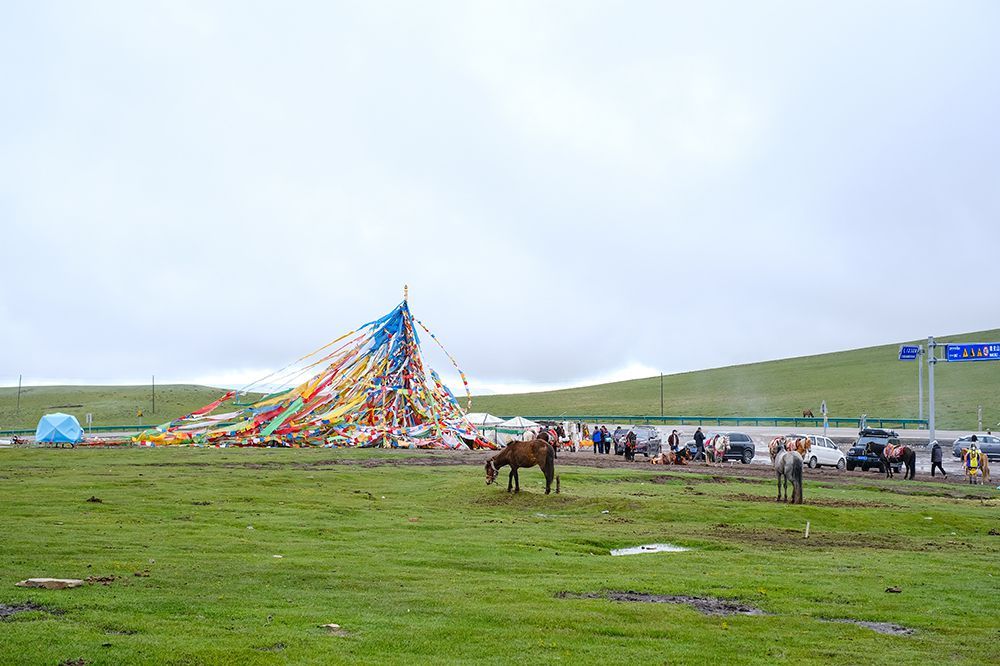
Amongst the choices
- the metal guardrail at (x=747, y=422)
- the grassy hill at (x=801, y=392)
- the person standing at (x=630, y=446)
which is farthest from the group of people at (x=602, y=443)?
the grassy hill at (x=801, y=392)

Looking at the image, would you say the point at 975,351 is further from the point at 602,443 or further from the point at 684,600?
the point at 684,600

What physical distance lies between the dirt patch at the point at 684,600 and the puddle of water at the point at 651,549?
513cm

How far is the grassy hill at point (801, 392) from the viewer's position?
112312 millimetres

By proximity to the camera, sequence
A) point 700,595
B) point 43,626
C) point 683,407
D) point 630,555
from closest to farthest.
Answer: point 43,626
point 700,595
point 630,555
point 683,407

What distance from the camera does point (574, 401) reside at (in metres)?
161

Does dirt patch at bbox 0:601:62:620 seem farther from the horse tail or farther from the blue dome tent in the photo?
the blue dome tent

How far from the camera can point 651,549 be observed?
21.2m

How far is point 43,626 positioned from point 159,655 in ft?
6.55

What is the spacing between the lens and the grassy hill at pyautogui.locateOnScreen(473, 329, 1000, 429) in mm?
112312

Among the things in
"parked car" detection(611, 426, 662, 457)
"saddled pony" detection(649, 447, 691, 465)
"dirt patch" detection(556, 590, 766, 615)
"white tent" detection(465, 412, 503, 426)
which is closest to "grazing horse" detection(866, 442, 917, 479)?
"saddled pony" detection(649, 447, 691, 465)

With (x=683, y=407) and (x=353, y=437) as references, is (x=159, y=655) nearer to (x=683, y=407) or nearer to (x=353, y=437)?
(x=353, y=437)

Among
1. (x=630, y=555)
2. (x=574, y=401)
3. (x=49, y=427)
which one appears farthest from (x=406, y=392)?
(x=574, y=401)

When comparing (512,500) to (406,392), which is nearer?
(512,500)

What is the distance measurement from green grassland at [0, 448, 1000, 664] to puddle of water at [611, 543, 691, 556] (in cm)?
40
